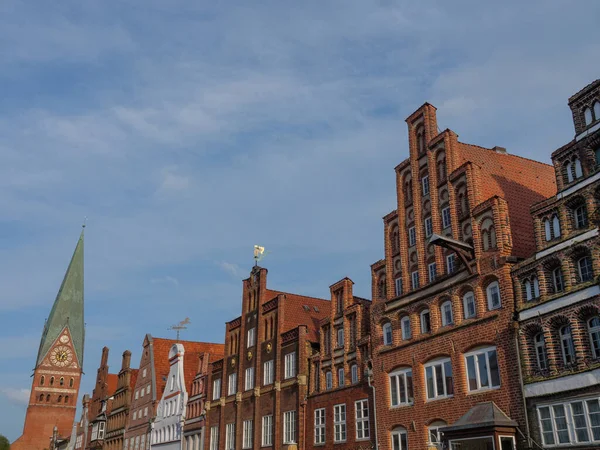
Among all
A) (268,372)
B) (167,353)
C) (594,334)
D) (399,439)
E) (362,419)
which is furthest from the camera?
(167,353)

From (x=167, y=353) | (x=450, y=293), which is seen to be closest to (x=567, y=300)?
(x=450, y=293)

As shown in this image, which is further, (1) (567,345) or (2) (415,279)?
(2) (415,279)

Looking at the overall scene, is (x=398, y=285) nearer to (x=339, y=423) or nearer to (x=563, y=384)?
(x=339, y=423)

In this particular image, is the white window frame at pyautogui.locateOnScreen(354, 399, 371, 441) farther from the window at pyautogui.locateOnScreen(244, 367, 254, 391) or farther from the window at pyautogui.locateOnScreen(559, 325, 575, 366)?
the window at pyautogui.locateOnScreen(244, 367, 254, 391)

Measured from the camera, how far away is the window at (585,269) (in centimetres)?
2300

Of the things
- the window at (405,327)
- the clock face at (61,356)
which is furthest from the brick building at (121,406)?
the clock face at (61,356)

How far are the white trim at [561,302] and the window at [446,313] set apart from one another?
4142 mm

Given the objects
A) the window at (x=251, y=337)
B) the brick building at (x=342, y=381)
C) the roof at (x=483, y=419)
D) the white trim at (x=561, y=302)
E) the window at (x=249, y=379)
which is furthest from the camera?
the window at (x=251, y=337)

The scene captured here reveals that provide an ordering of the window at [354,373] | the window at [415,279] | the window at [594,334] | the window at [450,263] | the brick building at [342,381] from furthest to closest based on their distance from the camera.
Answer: the window at [354,373] → the brick building at [342,381] → the window at [415,279] → the window at [450,263] → the window at [594,334]

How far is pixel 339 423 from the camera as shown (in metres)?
35.1

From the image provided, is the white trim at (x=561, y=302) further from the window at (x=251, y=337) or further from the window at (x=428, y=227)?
the window at (x=251, y=337)

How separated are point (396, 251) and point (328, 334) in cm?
740

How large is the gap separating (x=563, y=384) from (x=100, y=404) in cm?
6628

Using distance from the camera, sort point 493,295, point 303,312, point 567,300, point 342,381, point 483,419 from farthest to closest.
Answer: point 303,312 → point 342,381 → point 493,295 → point 483,419 → point 567,300
